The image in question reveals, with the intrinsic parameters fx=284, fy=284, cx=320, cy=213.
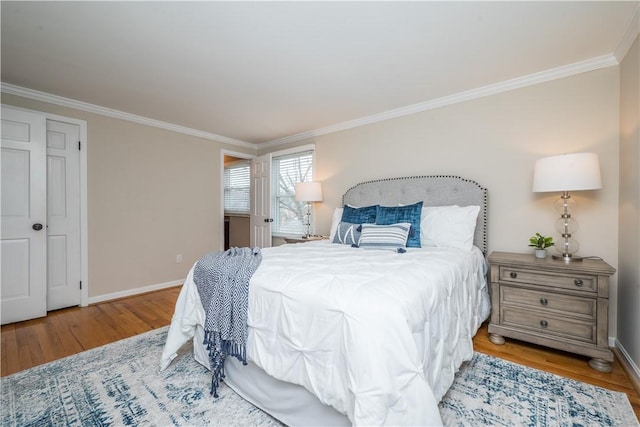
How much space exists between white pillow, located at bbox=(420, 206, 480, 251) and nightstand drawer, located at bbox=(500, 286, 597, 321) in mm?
477

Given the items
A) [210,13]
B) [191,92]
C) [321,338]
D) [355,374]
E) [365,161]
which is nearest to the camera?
[355,374]

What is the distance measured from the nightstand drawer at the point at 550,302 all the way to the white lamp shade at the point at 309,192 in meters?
2.43

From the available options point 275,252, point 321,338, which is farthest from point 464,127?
point 321,338

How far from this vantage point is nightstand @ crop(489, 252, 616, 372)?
1.94m

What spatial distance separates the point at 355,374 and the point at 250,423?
78 cm

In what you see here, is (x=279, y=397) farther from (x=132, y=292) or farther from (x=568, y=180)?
(x=132, y=292)

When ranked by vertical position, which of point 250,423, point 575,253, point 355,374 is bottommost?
point 250,423

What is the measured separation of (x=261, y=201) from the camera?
15.9ft

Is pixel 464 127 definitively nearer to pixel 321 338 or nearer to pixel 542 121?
pixel 542 121

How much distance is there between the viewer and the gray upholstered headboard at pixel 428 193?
2.83 meters

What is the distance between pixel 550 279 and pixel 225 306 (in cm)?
232

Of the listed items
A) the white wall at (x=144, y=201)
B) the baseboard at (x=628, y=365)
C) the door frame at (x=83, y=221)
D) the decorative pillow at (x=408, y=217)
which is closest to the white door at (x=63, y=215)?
the door frame at (x=83, y=221)

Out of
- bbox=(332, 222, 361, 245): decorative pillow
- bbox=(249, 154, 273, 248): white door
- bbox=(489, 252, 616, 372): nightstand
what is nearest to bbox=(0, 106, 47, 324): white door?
bbox=(249, 154, 273, 248): white door

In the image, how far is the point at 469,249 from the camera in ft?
8.32
